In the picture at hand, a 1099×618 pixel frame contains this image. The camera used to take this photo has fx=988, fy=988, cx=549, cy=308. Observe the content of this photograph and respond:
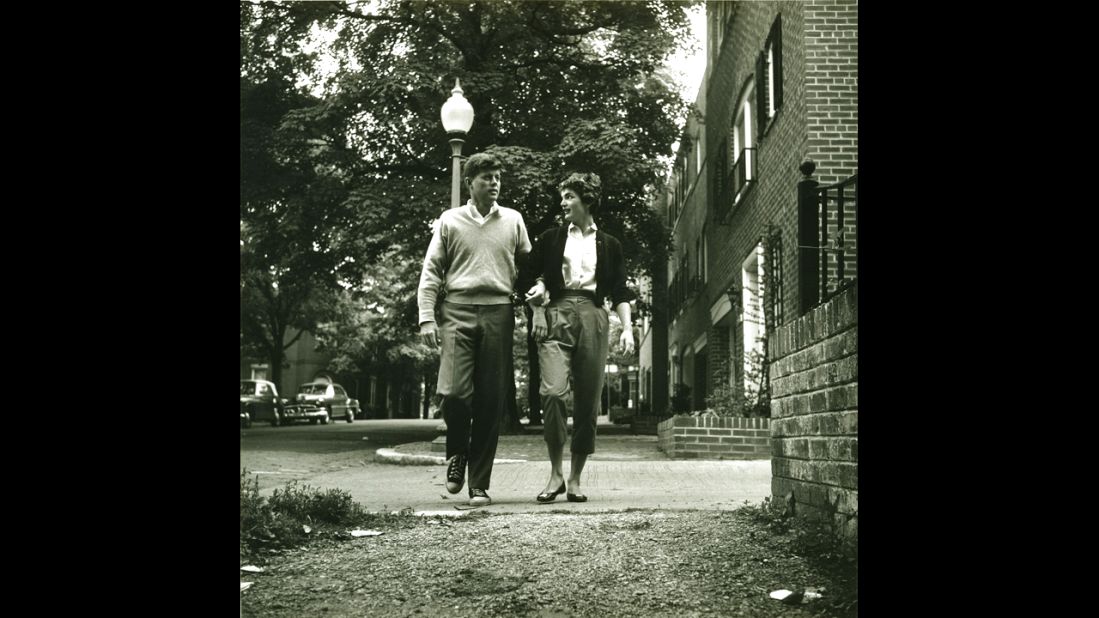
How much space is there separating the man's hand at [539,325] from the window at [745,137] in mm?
1185

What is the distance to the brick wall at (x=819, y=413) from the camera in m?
3.17

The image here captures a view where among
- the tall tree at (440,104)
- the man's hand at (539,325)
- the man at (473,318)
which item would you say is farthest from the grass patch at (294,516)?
the man's hand at (539,325)

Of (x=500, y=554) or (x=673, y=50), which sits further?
(x=673, y=50)

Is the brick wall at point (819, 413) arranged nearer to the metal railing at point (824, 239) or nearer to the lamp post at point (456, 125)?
the metal railing at point (824, 239)

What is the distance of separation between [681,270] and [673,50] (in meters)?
1.12

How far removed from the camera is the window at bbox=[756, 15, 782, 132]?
141 inches

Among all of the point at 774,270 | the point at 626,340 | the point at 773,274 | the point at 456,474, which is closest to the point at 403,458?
the point at 456,474

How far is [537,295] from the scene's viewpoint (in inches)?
145

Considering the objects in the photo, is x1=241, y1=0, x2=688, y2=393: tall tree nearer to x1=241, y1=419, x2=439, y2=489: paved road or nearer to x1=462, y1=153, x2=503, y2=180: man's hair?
x1=462, y1=153, x2=503, y2=180: man's hair

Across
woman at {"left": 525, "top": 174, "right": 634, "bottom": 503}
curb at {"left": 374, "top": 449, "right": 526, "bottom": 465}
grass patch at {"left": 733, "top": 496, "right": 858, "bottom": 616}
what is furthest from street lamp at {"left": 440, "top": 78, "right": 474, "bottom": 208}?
grass patch at {"left": 733, "top": 496, "right": 858, "bottom": 616}

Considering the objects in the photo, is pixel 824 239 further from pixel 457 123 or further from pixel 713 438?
pixel 713 438
